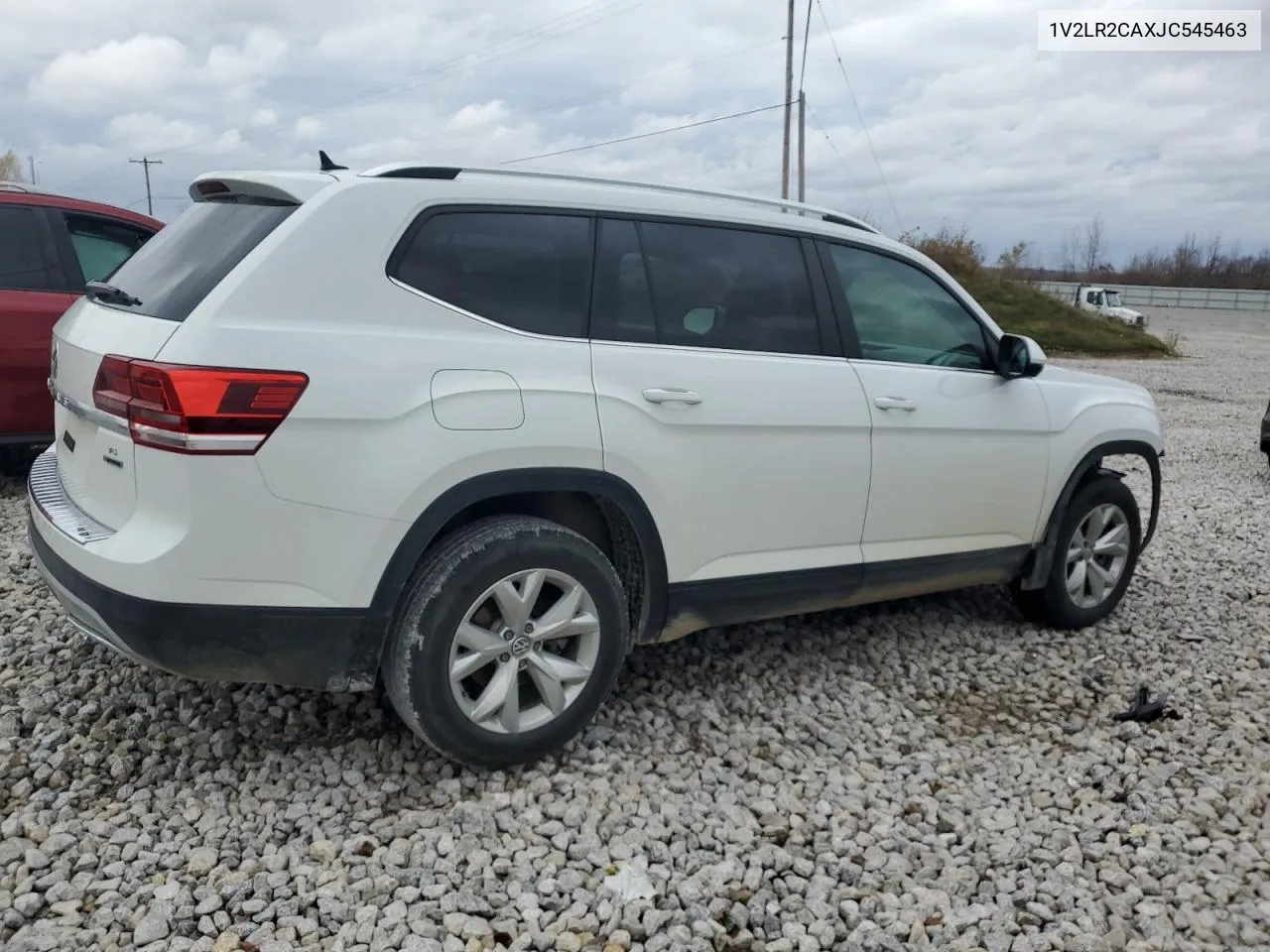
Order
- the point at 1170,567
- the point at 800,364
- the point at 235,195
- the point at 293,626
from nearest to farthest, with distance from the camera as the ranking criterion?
the point at 293,626
the point at 235,195
the point at 800,364
the point at 1170,567

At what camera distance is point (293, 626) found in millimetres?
2828

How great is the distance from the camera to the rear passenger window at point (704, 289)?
3408mm

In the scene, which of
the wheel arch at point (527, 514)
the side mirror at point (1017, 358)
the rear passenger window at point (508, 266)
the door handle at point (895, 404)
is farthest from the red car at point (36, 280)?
the side mirror at point (1017, 358)

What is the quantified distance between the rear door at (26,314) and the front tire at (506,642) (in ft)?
14.1

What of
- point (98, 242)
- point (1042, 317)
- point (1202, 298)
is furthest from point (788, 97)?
point (1202, 298)

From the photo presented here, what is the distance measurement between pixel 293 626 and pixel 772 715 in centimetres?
186

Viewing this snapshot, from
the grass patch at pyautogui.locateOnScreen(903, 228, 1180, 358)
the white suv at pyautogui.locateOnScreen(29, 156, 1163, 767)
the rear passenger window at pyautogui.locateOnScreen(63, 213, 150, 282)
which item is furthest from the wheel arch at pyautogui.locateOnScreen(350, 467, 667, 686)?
the grass patch at pyautogui.locateOnScreen(903, 228, 1180, 358)

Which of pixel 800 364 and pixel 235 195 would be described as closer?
pixel 235 195

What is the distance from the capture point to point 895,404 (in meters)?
3.92

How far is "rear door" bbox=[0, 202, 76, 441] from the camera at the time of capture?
611 centimetres

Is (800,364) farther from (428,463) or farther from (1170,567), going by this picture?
(1170,567)

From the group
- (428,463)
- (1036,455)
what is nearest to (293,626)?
(428,463)

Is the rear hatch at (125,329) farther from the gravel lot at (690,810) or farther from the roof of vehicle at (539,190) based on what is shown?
the gravel lot at (690,810)

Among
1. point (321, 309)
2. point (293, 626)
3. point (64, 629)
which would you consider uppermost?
point (321, 309)
